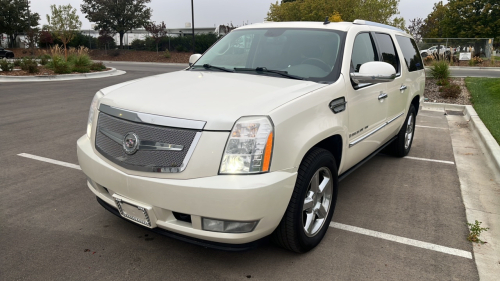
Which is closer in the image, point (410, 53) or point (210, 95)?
point (210, 95)

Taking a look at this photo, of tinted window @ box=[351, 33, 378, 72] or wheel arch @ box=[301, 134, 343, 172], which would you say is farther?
tinted window @ box=[351, 33, 378, 72]

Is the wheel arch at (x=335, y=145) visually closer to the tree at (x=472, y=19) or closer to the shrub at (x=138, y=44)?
the shrub at (x=138, y=44)

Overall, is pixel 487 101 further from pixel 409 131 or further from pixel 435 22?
pixel 435 22

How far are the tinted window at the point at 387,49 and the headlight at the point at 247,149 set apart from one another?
2.79 meters

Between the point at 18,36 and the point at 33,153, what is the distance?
177ft

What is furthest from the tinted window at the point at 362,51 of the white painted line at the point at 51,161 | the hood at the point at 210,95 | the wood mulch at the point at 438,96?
the wood mulch at the point at 438,96

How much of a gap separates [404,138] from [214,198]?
4.31m

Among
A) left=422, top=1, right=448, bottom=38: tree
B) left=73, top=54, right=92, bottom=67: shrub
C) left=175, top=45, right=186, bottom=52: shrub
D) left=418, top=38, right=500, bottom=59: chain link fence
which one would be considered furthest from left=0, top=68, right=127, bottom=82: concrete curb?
left=422, top=1, right=448, bottom=38: tree

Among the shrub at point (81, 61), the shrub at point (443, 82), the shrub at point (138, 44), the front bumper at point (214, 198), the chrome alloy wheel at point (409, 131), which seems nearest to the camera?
the front bumper at point (214, 198)

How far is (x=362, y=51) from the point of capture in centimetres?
412

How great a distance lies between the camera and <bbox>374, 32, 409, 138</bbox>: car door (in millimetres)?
4688

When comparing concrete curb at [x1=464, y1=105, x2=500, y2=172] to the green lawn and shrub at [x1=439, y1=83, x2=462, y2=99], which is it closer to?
the green lawn

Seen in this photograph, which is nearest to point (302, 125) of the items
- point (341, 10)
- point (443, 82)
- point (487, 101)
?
point (487, 101)

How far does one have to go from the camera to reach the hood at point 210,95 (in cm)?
258
